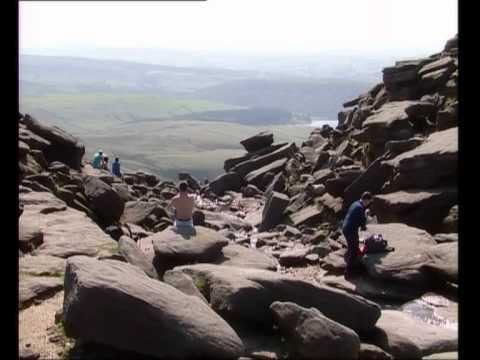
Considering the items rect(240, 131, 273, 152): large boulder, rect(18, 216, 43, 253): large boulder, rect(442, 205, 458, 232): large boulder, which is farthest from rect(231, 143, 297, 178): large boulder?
rect(18, 216, 43, 253): large boulder

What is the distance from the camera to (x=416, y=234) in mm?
21453

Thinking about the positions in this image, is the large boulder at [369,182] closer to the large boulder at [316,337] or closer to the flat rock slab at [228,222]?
the flat rock slab at [228,222]

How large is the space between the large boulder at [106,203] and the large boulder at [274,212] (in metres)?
12.1

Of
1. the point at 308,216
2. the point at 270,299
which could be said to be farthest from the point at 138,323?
the point at 308,216

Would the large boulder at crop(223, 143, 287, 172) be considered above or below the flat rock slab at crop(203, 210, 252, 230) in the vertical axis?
above

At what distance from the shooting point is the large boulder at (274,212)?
38.5 meters

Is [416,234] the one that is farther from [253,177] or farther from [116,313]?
[253,177]

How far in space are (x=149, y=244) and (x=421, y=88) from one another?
77.8ft

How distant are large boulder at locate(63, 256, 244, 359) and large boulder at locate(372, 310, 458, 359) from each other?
329 centimetres

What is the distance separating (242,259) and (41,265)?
6.44 meters

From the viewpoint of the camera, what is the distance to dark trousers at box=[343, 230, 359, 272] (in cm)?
1978

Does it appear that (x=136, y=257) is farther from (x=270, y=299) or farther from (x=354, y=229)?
(x=354, y=229)

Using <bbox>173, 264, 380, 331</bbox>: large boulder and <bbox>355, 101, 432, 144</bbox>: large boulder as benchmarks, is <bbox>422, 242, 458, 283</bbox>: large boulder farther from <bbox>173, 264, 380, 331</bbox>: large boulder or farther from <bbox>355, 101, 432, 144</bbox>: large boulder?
<bbox>355, 101, 432, 144</bbox>: large boulder
